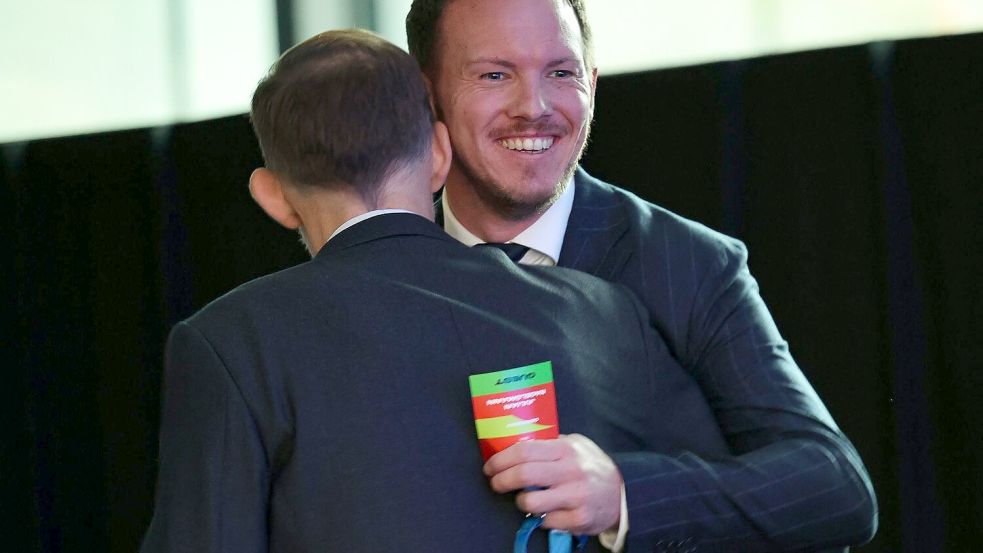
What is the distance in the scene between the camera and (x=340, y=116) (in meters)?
1.56

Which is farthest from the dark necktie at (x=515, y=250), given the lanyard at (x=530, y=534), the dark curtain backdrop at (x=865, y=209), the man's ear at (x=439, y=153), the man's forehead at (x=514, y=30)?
the dark curtain backdrop at (x=865, y=209)

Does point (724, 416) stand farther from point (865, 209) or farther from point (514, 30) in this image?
point (865, 209)

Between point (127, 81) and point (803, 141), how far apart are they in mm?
2426

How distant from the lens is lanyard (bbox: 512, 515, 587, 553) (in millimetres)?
1479

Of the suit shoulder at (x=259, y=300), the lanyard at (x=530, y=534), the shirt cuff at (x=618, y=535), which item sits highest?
the suit shoulder at (x=259, y=300)

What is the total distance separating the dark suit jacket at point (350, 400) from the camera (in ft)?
4.72

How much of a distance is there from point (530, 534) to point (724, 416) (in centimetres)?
54

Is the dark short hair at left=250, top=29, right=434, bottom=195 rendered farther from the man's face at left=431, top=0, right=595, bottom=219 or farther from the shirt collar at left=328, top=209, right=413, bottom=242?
the man's face at left=431, top=0, right=595, bottom=219

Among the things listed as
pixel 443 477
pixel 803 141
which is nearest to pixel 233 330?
pixel 443 477

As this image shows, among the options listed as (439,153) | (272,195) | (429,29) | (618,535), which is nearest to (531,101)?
(429,29)

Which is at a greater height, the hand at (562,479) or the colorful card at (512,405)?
the colorful card at (512,405)

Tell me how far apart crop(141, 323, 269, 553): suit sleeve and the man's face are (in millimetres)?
857

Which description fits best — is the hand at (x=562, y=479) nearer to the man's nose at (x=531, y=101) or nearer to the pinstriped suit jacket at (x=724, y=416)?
the pinstriped suit jacket at (x=724, y=416)

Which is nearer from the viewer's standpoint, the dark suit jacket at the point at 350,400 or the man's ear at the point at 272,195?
the dark suit jacket at the point at 350,400
